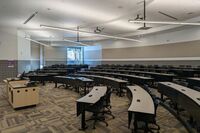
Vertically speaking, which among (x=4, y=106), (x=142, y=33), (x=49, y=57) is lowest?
(x=4, y=106)

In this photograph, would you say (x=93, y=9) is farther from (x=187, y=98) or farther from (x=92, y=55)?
(x=92, y=55)

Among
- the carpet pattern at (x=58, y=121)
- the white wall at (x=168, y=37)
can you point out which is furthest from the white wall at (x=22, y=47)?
the white wall at (x=168, y=37)

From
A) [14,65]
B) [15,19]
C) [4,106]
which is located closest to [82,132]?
[4,106]

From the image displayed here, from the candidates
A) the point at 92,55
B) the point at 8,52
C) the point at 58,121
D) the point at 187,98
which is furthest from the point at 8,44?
the point at 187,98

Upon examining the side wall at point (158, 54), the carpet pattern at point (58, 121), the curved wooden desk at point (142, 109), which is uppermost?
the side wall at point (158, 54)

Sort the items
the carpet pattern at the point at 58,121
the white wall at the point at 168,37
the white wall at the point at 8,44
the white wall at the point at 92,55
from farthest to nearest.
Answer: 1. the white wall at the point at 92,55
2. the white wall at the point at 8,44
3. the white wall at the point at 168,37
4. the carpet pattern at the point at 58,121

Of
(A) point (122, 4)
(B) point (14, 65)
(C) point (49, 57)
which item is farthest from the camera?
(C) point (49, 57)

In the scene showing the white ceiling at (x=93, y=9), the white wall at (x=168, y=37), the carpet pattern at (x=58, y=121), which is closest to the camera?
the carpet pattern at (x=58, y=121)

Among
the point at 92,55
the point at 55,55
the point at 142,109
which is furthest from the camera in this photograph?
the point at 92,55

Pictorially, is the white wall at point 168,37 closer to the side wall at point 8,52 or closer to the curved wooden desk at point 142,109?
the curved wooden desk at point 142,109

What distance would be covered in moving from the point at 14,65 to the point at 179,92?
11.1m

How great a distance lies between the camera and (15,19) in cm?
897

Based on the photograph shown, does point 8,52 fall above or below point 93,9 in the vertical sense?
below

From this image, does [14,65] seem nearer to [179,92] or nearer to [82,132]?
[82,132]
